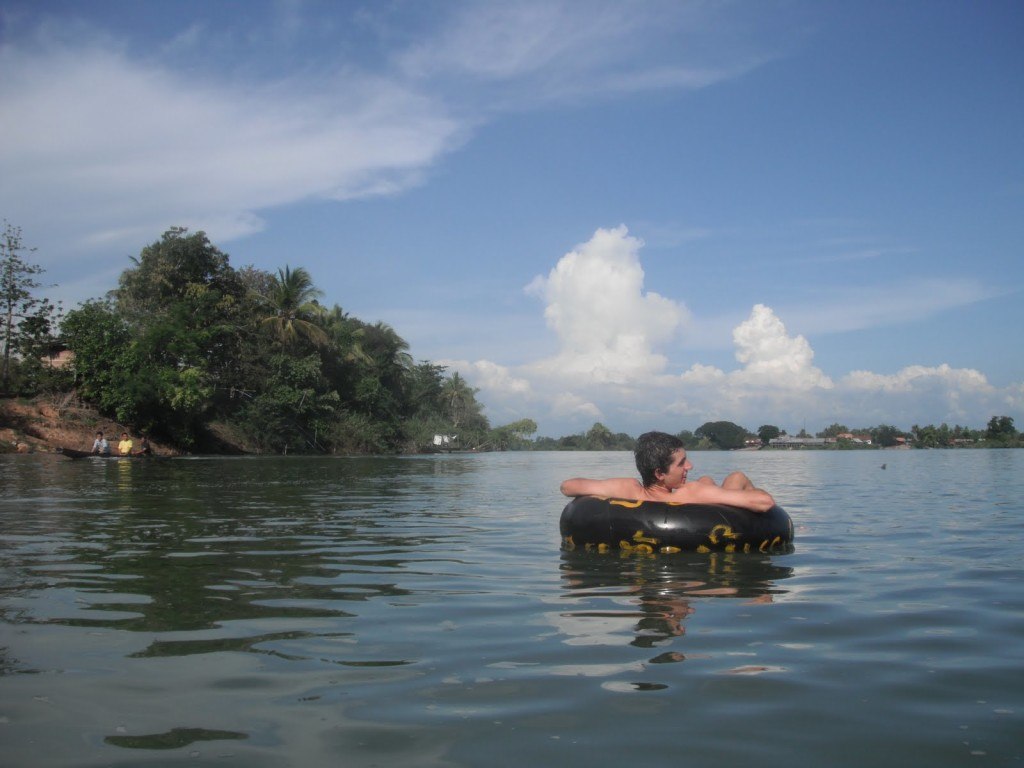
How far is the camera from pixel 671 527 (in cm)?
653

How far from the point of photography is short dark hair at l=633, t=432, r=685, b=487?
22.5 feet

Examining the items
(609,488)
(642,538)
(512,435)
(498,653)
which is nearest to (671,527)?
(642,538)

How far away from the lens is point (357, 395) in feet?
162

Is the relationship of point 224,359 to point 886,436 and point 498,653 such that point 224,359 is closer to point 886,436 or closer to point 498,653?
point 498,653

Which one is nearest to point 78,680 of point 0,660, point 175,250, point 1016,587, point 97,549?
point 0,660

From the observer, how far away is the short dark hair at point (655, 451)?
686cm

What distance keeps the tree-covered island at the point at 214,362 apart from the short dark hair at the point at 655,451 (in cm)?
2900

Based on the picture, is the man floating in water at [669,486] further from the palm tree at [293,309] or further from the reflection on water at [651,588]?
the palm tree at [293,309]

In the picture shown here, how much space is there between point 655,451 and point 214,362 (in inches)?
1500

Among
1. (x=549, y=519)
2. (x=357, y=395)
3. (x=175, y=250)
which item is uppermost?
(x=175, y=250)

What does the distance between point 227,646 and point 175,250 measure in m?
40.4

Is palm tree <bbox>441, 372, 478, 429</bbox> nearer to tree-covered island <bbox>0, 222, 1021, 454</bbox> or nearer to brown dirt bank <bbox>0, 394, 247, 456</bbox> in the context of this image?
tree-covered island <bbox>0, 222, 1021, 454</bbox>

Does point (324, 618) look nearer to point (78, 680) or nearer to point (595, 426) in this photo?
point (78, 680)

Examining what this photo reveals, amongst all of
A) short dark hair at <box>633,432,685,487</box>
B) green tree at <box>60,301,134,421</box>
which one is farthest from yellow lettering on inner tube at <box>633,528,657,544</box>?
green tree at <box>60,301,134,421</box>
